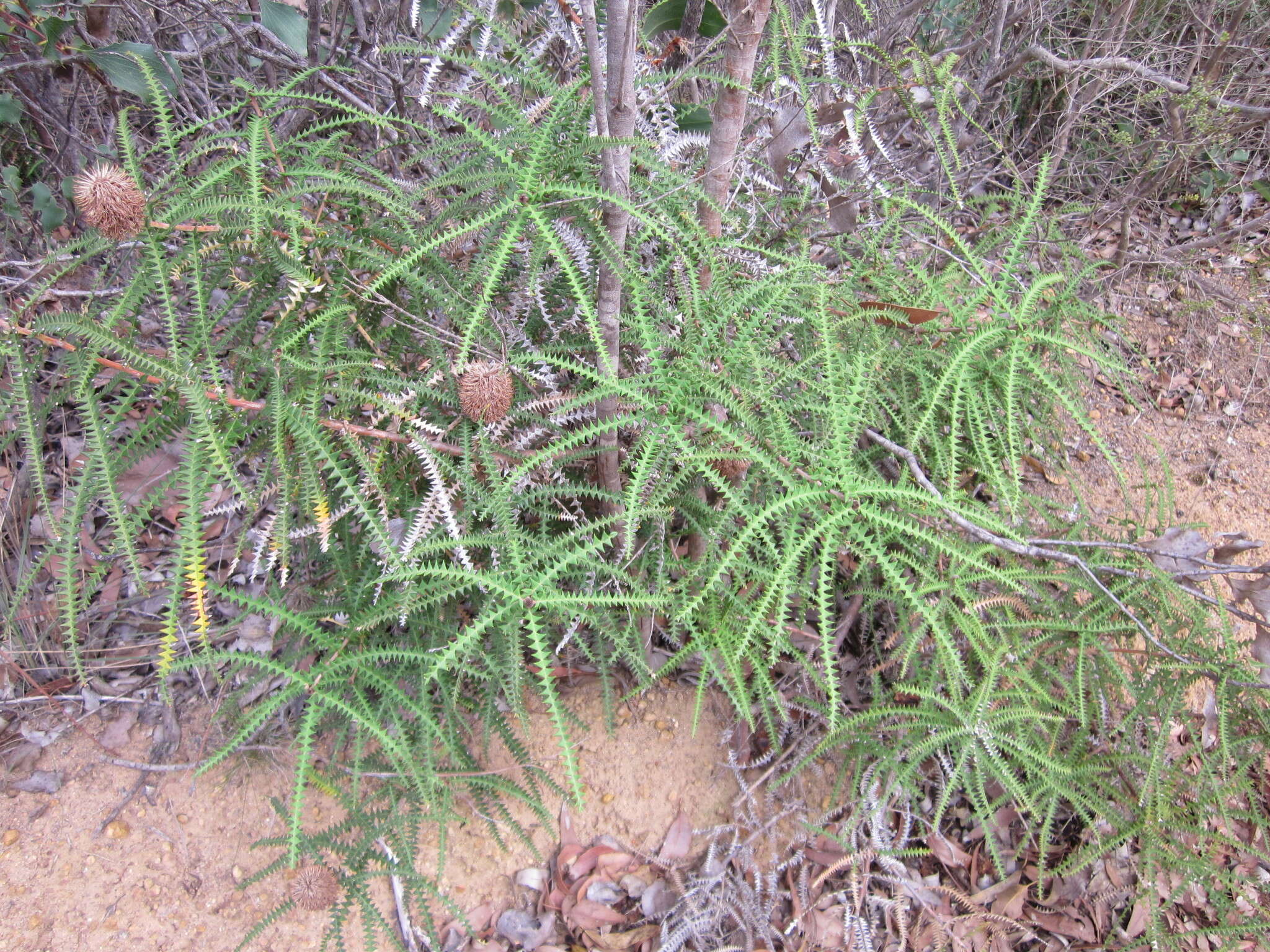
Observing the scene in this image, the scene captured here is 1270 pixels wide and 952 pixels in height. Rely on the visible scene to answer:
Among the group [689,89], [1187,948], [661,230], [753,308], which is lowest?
[1187,948]

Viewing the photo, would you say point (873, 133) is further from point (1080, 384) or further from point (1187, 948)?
point (1187, 948)

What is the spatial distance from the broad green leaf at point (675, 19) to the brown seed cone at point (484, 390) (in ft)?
2.82

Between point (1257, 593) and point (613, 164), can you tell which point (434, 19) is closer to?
point (613, 164)

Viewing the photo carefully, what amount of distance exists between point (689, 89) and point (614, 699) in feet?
5.33

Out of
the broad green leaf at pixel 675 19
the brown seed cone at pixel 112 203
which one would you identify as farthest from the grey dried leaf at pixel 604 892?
the broad green leaf at pixel 675 19

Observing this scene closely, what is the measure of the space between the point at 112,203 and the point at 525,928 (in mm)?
1644

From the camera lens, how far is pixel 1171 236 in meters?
3.36

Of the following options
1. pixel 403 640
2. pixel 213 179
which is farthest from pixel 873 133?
pixel 403 640

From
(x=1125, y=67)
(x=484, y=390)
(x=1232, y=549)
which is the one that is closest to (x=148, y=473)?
(x=484, y=390)

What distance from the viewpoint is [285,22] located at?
175 centimetres

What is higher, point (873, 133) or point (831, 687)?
point (873, 133)

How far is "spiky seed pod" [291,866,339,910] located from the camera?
156cm

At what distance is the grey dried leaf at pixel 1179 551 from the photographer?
1.77m

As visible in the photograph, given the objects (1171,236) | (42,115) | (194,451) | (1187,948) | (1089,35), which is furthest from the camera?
(1171,236)
